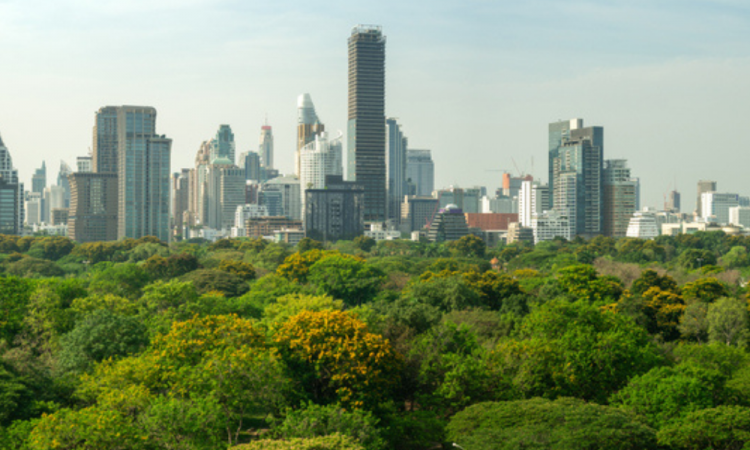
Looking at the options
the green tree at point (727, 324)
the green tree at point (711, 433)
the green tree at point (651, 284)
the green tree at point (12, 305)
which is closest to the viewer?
the green tree at point (711, 433)

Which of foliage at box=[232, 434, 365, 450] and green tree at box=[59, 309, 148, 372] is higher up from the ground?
green tree at box=[59, 309, 148, 372]

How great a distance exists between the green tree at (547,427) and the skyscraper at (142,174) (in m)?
149

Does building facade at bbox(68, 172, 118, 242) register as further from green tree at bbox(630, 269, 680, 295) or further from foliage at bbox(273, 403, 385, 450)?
foliage at bbox(273, 403, 385, 450)

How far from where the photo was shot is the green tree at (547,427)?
28938 mm

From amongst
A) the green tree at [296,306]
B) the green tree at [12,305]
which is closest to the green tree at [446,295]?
the green tree at [296,306]

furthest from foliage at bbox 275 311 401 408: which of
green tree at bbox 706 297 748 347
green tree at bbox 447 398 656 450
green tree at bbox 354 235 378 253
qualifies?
green tree at bbox 354 235 378 253

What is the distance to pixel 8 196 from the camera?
17225cm

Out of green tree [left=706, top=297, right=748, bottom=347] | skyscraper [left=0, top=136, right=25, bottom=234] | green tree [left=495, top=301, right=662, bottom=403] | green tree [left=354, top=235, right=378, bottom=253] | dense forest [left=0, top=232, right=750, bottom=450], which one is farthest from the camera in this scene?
skyscraper [left=0, top=136, right=25, bottom=234]

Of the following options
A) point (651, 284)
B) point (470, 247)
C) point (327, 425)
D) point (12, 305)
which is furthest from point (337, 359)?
point (470, 247)

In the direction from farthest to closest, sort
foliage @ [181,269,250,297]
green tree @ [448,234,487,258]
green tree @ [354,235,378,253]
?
green tree @ [354,235,378,253] → green tree @ [448,234,487,258] → foliage @ [181,269,250,297]

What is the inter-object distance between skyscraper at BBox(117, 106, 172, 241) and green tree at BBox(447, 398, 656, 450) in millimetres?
148589

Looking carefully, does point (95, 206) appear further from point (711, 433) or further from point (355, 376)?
point (711, 433)

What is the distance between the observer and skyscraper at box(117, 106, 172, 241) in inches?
6722

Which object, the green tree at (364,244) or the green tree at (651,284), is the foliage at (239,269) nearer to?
the green tree at (651,284)
